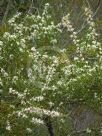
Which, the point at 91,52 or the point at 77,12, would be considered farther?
the point at 77,12

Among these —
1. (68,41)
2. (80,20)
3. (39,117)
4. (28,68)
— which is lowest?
(39,117)

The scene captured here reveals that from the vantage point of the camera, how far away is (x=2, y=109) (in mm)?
8805

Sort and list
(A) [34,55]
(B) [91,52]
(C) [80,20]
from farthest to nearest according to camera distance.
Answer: (C) [80,20] < (B) [91,52] < (A) [34,55]

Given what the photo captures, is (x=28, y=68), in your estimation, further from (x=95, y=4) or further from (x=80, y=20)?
(x=95, y=4)

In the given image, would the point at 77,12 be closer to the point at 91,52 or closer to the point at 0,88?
the point at 91,52

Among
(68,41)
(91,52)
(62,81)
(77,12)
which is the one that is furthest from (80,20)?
(62,81)

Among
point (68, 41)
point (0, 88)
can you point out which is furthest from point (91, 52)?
point (68, 41)

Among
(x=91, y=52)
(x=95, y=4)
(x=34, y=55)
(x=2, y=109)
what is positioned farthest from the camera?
(x=95, y=4)

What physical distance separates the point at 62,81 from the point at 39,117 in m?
0.70

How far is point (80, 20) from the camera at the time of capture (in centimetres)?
1590

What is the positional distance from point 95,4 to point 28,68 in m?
8.33

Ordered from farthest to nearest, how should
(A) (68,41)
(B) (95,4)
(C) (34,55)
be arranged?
1. (B) (95,4)
2. (A) (68,41)
3. (C) (34,55)

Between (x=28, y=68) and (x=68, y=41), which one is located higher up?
(x=68, y=41)

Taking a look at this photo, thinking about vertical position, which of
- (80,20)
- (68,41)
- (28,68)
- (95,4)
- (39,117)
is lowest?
(39,117)
